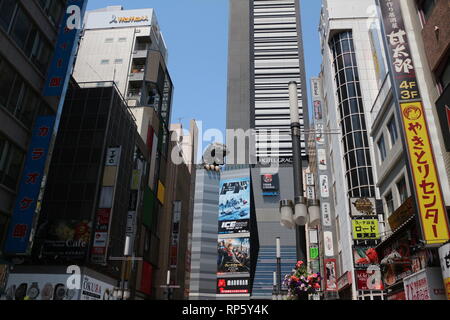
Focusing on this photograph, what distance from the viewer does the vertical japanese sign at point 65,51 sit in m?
28.6

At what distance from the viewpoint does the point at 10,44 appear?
2455 centimetres

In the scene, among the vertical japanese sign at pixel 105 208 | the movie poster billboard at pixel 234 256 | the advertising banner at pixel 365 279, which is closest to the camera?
the advertising banner at pixel 365 279

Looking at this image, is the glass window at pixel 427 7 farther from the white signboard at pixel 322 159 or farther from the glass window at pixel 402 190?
the white signboard at pixel 322 159

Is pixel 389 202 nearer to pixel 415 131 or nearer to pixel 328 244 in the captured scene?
pixel 415 131

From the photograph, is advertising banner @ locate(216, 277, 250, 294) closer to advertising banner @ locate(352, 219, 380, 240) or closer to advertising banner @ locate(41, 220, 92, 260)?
advertising banner @ locate(41, 220, 92, 260)

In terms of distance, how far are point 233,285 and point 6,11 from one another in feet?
372

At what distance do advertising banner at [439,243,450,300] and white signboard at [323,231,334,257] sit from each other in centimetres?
3178

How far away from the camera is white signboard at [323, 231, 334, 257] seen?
4550 cm

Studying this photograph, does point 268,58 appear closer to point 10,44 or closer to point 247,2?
point 247,2

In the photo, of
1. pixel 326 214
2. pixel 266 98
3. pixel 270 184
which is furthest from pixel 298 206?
pixel 266 98

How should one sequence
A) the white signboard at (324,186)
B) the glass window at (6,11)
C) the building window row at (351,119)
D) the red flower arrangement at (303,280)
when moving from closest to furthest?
the red flower arrangement at (303,280) < the glass window at (6,11) < the building window row at (351,119) < the white signboard at (324,186)

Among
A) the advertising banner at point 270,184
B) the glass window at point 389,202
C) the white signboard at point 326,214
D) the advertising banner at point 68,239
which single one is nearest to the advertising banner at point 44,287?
the advertising banner at point 68,239

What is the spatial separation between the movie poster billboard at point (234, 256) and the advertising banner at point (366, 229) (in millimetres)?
99298

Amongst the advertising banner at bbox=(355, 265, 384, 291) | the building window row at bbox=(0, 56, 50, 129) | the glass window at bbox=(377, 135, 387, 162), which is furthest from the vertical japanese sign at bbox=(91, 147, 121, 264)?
the glass window at bbox=(377, 135, 387, 162)
